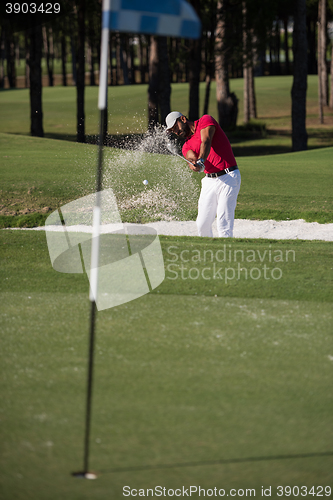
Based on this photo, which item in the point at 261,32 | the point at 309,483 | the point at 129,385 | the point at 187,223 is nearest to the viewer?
the point at 309,483

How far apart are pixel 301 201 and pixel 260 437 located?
727 centimetres

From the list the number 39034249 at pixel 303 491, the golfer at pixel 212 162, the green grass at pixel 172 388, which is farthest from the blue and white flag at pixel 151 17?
the golfer at pixel 212 162

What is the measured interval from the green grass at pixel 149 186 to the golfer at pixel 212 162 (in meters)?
A: 2.63

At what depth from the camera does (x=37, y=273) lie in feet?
16.1

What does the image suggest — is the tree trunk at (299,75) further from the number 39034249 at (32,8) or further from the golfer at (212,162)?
the golfer at (212,162)

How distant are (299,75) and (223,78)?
25.9 feet

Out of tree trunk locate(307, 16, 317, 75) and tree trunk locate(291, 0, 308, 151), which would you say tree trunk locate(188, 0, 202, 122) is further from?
tree trunk locate(307, 16, 317, 75)

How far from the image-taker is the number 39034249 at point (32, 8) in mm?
18828

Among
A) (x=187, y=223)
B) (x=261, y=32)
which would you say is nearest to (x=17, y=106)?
(x=261, y=32)

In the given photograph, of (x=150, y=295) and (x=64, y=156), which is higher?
(x=64, y=156)

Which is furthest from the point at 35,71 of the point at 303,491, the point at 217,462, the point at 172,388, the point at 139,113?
the point at 303,491

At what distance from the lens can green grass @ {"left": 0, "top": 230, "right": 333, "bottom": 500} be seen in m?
2.11

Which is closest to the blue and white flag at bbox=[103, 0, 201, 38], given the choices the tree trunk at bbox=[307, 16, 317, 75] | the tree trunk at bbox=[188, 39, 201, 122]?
the tree trunk at bbox=[188, 39, 201, 122]

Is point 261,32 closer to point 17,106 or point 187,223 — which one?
point 187,223
